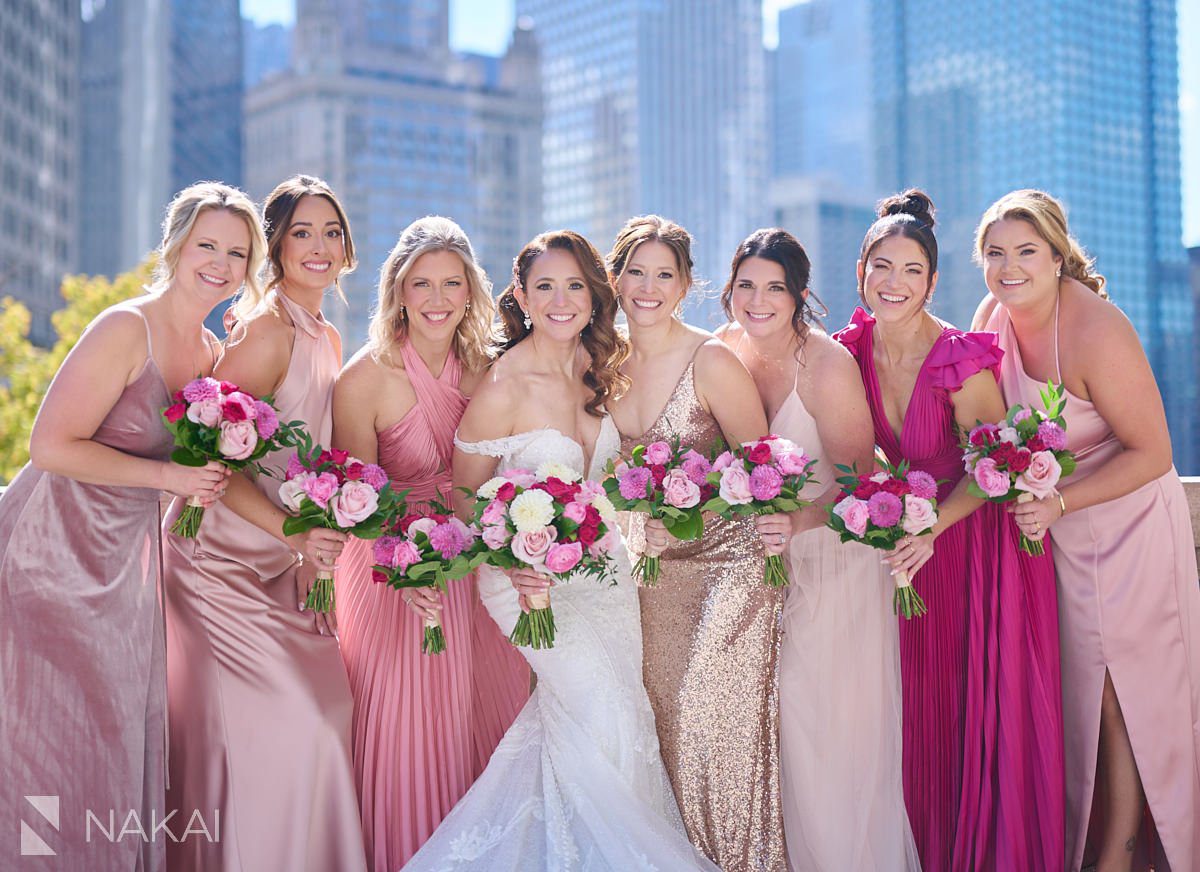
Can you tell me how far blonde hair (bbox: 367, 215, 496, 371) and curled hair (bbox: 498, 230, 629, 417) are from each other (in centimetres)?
23

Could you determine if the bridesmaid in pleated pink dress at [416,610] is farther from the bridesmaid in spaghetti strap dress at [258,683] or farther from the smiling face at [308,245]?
the smiling face at [308,245]

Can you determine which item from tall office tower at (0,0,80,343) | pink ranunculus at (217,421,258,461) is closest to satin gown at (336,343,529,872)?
pink ranunculus at (217,421,258,461)

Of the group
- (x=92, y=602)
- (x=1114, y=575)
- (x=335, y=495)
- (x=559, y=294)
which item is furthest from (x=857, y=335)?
(x=92, y=602)

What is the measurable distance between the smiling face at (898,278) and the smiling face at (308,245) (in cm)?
255

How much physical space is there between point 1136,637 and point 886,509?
53.9 inches

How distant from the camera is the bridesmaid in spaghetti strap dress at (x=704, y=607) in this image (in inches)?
207

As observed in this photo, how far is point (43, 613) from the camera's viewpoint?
494 centimetres

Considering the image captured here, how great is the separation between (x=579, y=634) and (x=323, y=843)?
1.40 m

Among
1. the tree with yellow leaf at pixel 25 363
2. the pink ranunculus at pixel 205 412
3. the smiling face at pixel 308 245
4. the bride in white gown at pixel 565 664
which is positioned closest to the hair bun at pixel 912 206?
the bride in white gown at pixel 565 664

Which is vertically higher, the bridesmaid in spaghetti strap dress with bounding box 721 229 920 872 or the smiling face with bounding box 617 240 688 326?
the smiling face with bounding box 617 240 688 326

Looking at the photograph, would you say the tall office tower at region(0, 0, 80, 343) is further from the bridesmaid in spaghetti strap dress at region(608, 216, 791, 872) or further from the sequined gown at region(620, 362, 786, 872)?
the sequined gown at region(620, 362, 786, 872)

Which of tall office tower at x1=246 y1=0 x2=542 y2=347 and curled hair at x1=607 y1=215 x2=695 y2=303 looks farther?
tall office tower at x1=246 y1=0 x2=542 y2=347

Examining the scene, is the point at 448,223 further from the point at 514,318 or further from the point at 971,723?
the point at 971,723

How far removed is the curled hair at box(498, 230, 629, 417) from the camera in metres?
5.44
